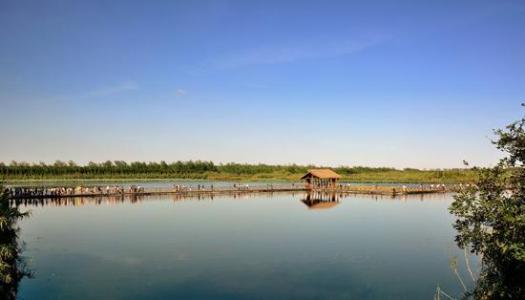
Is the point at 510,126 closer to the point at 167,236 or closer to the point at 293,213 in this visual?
the point at 167,236

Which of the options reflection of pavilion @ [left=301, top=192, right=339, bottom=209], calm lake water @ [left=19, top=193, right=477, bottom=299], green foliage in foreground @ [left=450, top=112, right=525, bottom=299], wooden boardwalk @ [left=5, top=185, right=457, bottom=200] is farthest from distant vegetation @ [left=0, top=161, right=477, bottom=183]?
green foliage in foreground @ [left=450, top=112, right=525, bottom=299]

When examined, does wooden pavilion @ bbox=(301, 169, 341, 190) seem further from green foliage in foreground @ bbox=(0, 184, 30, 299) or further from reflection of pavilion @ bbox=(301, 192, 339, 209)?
green foliage in foreground @ bbox=(0, 184, 30, 299)

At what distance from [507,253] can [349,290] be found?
7356 millimetres

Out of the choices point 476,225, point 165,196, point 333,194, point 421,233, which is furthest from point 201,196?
point 476,225

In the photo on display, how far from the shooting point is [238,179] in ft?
301

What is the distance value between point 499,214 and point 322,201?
36.4 meters

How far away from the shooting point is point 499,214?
29.7ft

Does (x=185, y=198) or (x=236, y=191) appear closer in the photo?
(x=185, y=198)

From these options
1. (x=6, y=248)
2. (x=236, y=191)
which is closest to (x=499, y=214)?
(x=6, y=248)

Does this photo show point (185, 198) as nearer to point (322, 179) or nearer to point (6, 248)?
point (322, 179)

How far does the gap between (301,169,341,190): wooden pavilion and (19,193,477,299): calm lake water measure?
1837cm

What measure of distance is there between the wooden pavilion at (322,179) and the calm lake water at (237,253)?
1837 centimetres

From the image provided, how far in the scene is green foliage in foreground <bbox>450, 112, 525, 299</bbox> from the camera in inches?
352

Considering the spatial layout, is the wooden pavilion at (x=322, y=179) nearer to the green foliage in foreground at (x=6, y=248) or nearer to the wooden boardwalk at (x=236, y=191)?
the wooden boardwalk at (x=236, y=191)
